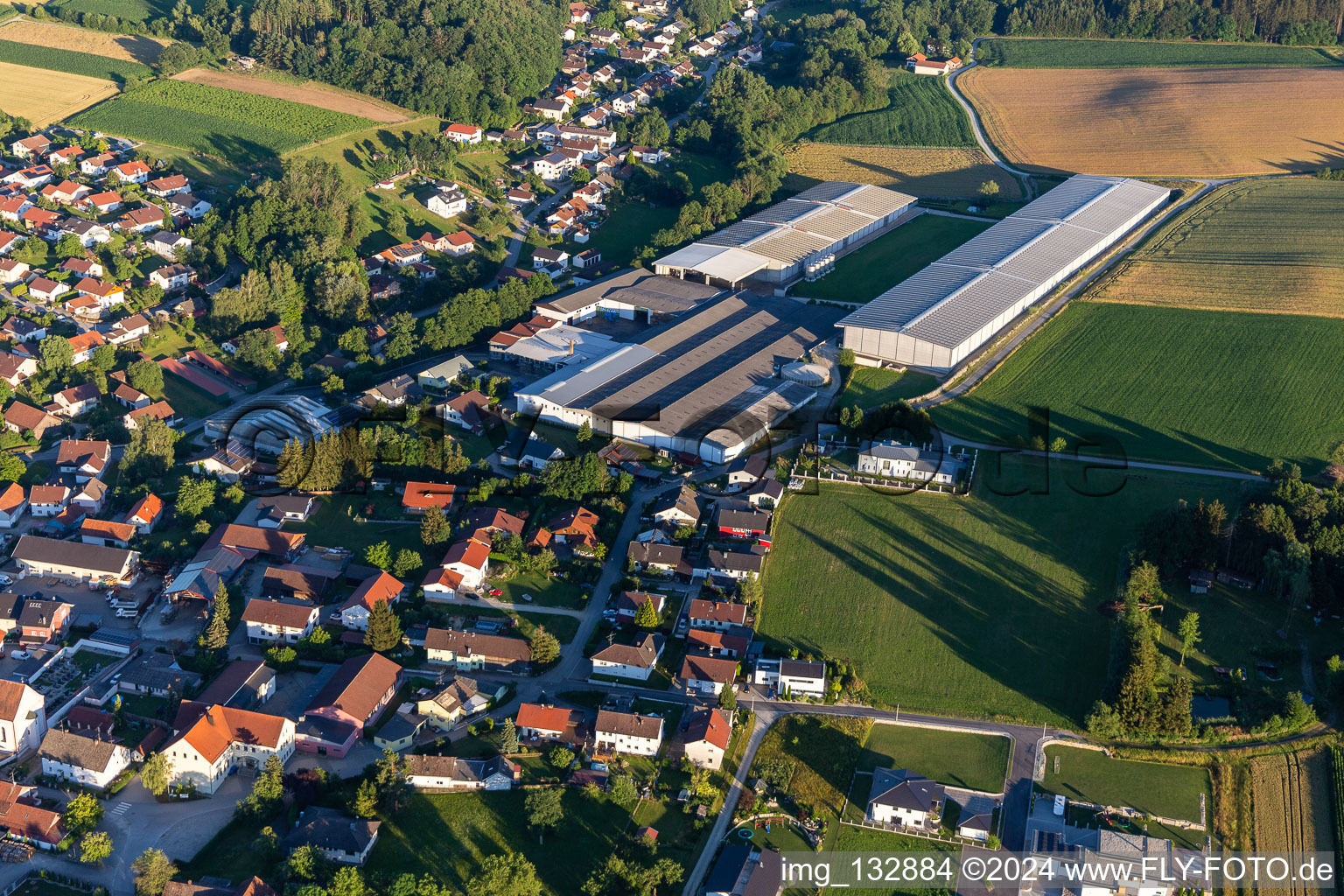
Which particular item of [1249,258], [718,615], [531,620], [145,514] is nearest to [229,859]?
[531,620]

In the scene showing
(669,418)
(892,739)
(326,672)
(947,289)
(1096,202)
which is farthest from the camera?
(1096,202)

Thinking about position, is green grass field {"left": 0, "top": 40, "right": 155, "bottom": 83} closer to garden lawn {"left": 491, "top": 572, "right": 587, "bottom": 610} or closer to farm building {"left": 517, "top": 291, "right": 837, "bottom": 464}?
farm building {"left": 517, "top": 291, "right": 837, "bottom": 464}

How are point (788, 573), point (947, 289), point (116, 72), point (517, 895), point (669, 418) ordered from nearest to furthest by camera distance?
point (517, 895) → point (788, 573) → point (669, 418) → point (947, 289) → point (116, 72)

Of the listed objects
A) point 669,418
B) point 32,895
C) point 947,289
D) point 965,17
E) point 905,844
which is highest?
point 965,17

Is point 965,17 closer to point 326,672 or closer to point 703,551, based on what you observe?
point 703,551

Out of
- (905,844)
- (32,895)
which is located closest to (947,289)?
(905,844)

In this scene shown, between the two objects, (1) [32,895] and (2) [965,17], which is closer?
(1) [32,895]

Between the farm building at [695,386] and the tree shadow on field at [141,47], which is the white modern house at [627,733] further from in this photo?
the tree shadow on field at [141,47]

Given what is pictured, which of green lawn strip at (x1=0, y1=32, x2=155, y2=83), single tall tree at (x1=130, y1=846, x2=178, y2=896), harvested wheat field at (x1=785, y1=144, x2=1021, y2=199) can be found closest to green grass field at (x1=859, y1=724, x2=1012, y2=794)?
single tall tree at (x1=130, y1=846, x2=178, y2=896)
